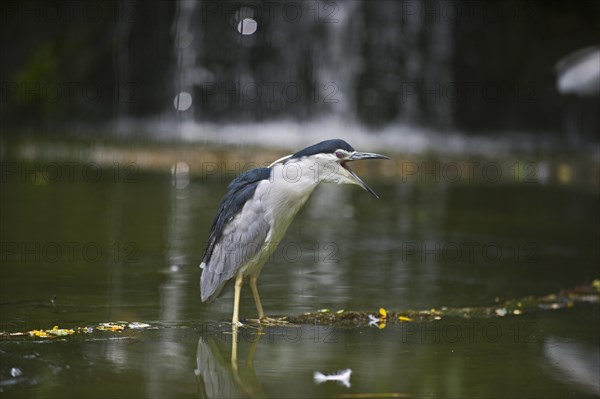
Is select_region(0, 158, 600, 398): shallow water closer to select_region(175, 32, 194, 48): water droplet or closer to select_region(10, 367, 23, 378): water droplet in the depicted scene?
select_region(10, 367, 23, 378): water droplet

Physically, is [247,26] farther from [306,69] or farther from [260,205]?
[260,205]

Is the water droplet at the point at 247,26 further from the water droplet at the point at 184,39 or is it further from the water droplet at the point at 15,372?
the water droplet at the point at 15,372

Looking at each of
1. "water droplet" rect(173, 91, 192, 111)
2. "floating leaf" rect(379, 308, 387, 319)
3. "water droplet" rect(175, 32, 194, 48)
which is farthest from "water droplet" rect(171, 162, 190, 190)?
"floating leaf" rect(379, 308, 387, 319)

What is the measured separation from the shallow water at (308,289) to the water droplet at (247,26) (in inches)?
287

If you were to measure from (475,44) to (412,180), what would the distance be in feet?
22.0

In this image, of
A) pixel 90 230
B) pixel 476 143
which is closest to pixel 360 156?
pixel 90 230

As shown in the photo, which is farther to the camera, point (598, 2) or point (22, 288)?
point (598, 2)

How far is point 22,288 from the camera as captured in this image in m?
7.96

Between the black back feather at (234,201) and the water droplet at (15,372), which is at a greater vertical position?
the black back feather at (234,201)

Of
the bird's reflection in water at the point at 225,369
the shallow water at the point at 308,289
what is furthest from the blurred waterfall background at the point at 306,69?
the bird's reflection in water at the point at 225,369

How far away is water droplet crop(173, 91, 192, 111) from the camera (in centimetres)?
2125

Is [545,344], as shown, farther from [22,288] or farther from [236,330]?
[22,288]

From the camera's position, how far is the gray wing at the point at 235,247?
6898 millimetres

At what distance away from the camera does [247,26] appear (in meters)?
21.5
